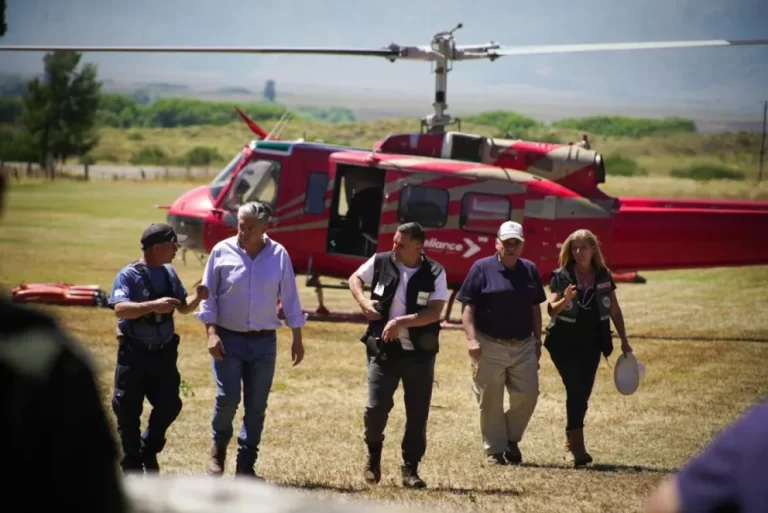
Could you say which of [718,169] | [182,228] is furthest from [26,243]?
[718,169]

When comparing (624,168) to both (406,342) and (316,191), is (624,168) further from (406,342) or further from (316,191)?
(406,342)

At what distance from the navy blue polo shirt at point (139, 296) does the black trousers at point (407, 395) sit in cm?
142

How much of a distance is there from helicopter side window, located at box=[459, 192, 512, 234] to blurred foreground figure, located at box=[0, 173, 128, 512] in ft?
45.6

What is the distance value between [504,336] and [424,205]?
6.78 meters

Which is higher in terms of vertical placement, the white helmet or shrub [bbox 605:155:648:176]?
the white helmet

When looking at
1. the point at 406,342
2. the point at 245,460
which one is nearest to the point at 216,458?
the point at 245,460

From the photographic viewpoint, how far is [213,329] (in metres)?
8.17

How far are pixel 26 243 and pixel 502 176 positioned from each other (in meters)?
17.4

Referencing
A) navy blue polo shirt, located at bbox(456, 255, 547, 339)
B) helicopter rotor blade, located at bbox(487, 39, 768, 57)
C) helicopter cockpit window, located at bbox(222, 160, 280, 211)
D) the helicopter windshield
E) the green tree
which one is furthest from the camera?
the green tree

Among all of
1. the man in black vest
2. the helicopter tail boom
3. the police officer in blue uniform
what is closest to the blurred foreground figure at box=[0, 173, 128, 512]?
the police officer in blue uniform

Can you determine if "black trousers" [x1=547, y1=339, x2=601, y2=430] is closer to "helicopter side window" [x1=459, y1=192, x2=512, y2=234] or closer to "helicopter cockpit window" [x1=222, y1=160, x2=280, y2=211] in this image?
"helicopter side window" [x1=459, y1=192, x2=512, y2=234]

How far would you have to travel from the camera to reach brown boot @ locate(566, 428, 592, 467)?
369 inches

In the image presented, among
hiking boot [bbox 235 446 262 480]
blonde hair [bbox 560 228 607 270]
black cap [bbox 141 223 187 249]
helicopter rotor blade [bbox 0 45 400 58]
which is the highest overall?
helicopter rotor blade [bbox 0 45 400 58]

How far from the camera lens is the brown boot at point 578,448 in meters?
9.37
